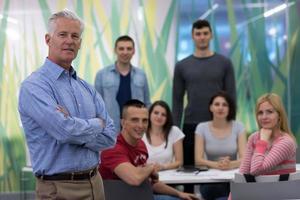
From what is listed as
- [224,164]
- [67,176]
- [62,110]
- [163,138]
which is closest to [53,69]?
[62,110]

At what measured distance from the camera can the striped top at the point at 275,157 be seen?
2.85m

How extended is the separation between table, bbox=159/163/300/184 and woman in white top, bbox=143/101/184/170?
0.46 metres

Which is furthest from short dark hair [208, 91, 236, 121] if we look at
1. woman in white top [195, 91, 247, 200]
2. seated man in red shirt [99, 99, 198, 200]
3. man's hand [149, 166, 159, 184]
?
man's hand [149, 166, 159, 184]

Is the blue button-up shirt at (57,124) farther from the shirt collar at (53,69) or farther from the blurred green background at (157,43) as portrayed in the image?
the blurred green background at (157,43)

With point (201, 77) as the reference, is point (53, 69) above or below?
below

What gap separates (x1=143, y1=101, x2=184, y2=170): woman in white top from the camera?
4.00 m

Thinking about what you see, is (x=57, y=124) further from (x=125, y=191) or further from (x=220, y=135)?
(x=220, y=135)

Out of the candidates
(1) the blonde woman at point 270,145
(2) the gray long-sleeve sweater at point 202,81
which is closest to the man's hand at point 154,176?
(1) the blonde woman at point 270,145

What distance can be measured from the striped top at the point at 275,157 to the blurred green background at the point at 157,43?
8.70 ft

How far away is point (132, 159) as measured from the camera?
293 centimetres

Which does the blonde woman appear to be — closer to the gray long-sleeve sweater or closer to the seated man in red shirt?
the seated man in red shirt

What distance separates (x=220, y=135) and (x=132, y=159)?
1319mm

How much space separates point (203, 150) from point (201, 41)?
999 mm

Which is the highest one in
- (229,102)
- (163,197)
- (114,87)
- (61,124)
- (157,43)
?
(157,43)
